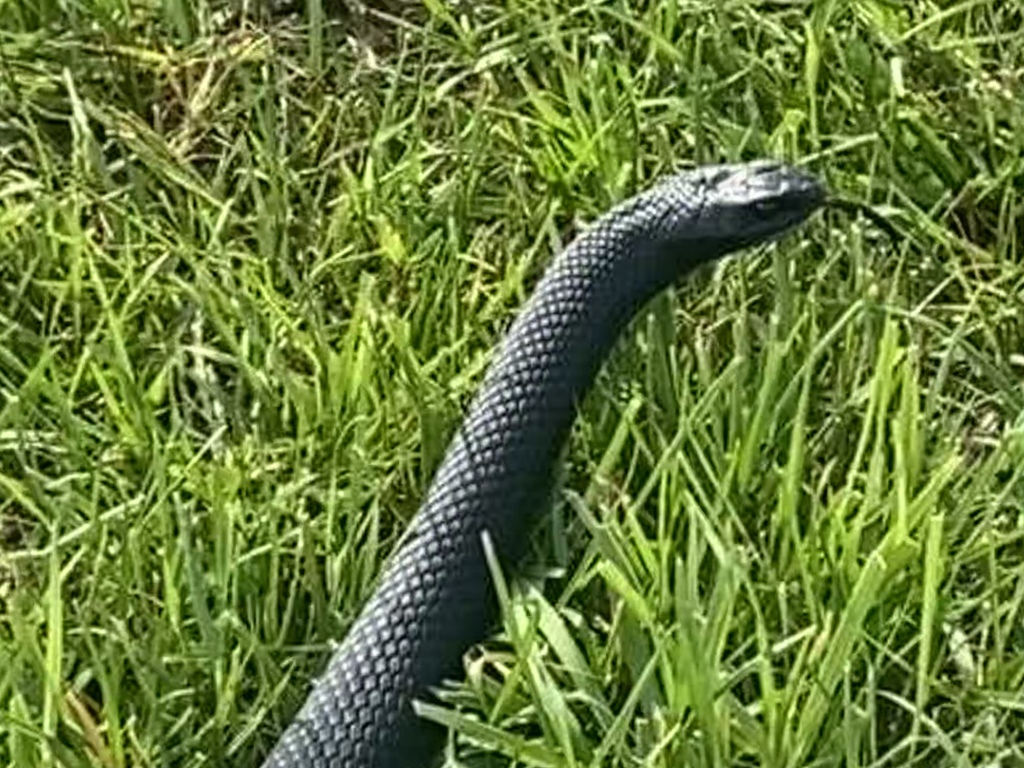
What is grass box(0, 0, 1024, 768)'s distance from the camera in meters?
2.46

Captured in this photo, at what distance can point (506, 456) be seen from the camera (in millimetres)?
2656

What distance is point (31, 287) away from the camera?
2.93m

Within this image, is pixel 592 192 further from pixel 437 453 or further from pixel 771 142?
pixel 437 453

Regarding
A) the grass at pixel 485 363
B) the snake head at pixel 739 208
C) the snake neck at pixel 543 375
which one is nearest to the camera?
the grass at pixel 485 363

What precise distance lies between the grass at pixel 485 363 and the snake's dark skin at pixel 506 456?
4 cm

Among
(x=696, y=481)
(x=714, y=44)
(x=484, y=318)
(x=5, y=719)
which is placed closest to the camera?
(x=5, y=719)

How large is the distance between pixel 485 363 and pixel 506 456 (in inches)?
6.4

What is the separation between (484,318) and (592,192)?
0.20 metres

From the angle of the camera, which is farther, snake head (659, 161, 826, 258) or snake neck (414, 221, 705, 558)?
snake head (659, 161, 826, 258)

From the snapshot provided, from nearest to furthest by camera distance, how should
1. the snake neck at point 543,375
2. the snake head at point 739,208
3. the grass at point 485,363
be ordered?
the grass at point 485,363 → the snake neck at point 543,375 → the snake head at point 739,208

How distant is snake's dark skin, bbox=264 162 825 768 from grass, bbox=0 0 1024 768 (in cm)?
4

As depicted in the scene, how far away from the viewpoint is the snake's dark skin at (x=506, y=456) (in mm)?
2467

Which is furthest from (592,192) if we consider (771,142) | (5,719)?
(5,719)

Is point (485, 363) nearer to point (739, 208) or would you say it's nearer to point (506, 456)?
point (506, 456)
